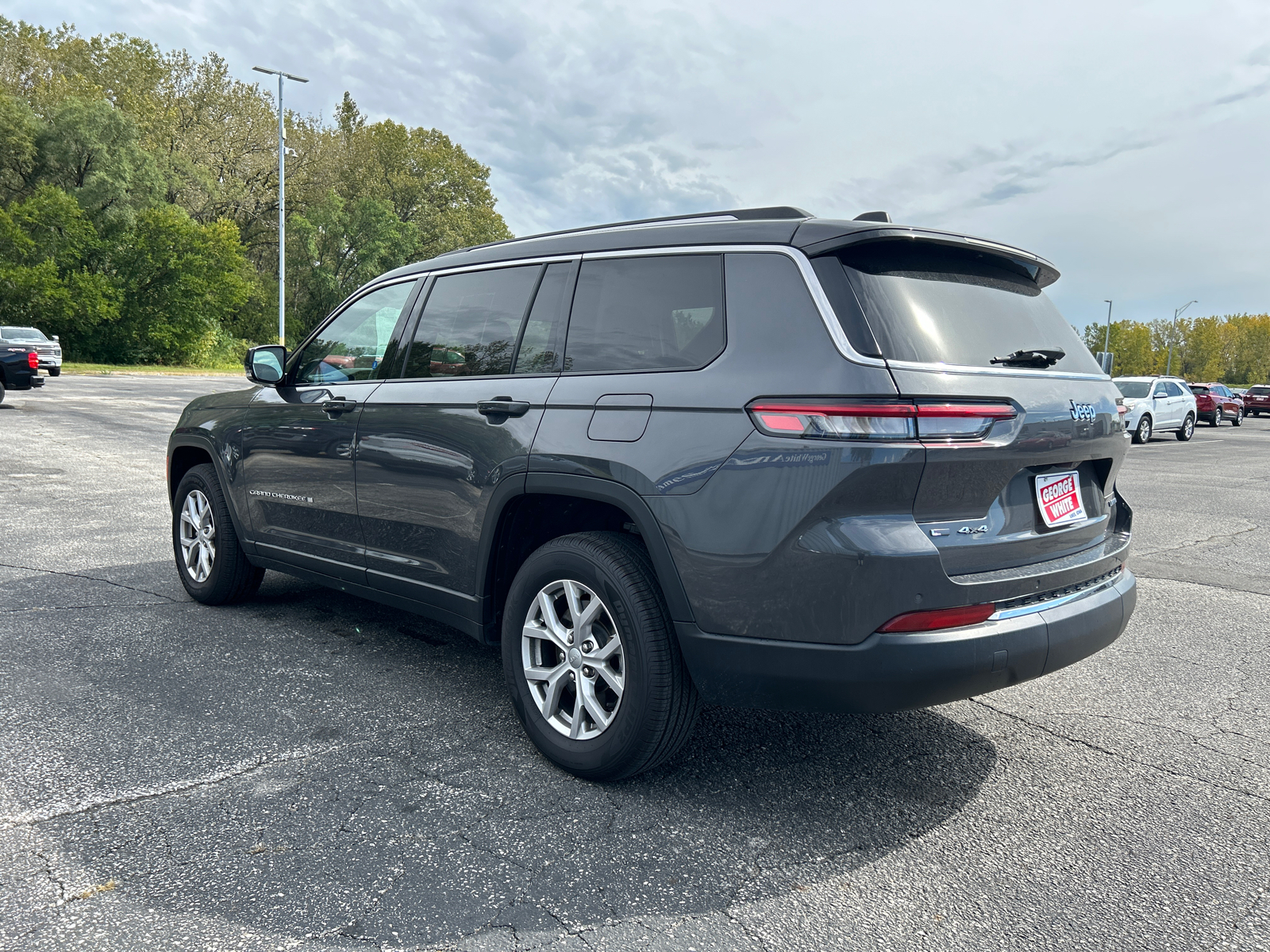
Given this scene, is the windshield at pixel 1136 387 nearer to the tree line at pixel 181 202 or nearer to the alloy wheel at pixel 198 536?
the alloy wheel at pixel 198 536

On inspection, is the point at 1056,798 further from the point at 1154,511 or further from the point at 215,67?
the point at 215,67

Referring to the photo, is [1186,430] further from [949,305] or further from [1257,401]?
[949,305]

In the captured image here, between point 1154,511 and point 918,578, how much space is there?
9002 mm

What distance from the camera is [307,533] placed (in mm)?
4500

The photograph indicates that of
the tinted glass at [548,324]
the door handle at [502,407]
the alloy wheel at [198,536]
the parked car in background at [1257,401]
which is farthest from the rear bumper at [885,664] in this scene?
the parked car in background at [1257,401]

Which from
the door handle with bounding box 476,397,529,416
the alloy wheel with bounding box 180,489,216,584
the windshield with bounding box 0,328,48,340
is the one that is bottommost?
the alloy wheel with bounding box 180,489,216,584

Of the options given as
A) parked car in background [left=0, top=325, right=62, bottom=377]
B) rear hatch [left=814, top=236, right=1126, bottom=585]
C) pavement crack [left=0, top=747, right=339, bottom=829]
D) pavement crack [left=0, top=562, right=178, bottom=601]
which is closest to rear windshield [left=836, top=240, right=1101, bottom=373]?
rear hatch [left=814, top=236, right=1126, bottom=585]

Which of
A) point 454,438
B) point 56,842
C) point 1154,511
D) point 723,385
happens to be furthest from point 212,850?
point 1154,511

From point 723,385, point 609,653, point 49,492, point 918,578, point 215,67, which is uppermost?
point 215,67

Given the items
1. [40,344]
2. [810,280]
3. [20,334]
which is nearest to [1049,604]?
[810,280]

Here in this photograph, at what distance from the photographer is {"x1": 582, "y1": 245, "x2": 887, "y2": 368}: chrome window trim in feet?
8.66

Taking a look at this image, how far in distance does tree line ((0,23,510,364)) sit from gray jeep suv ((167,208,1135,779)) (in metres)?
42.2

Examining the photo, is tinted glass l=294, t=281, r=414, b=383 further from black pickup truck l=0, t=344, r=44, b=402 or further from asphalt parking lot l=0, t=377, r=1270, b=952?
black pickup truck l=0, t=344, r=44, b=402

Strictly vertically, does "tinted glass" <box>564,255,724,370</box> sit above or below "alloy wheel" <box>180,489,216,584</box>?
above
